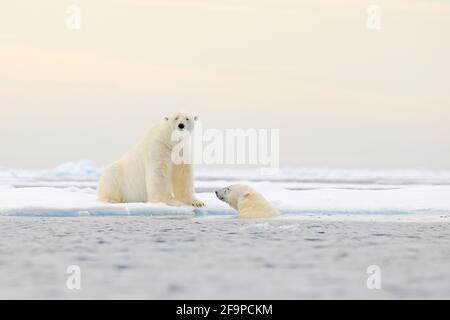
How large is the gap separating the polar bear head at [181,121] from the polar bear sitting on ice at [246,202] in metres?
1.08

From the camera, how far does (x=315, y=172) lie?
4378 cm

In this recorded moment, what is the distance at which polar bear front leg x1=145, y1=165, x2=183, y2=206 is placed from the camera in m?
10.8

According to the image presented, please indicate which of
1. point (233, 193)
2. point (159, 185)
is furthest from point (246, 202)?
point (159, 185)

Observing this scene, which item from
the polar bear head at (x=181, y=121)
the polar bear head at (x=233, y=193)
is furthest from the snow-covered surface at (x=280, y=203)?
the polar bear head at (x=181, y=121)

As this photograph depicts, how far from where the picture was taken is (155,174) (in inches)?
424

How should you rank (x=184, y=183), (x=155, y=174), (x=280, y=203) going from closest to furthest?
(x=155, y=174), (x=184, y=183), (x=280, y=203)

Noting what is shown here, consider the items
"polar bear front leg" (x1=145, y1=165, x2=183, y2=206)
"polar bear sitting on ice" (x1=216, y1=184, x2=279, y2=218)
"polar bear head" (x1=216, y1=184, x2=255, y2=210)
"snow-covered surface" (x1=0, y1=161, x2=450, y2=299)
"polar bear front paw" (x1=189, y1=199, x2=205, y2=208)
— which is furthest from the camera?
"polar bear front paw" (x1=189, y1=199, x2=205, y2=208)

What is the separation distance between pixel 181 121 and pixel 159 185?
1.01m

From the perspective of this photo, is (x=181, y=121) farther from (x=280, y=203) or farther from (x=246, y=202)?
(x=280, y=203)

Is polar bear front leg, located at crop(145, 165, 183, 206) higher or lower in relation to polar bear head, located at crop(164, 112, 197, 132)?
lower

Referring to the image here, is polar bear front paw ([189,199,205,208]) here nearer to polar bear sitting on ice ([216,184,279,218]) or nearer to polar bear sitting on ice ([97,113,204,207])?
polar bear sitting on ice ([97,113,204,207])

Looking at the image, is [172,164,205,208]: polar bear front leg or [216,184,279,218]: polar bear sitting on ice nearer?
[216,184,279,218]: polar bear sitting on ice

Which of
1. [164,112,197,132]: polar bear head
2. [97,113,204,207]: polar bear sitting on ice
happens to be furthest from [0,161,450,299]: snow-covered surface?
[164,112,197,132]: polar bear head
